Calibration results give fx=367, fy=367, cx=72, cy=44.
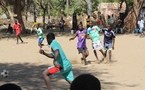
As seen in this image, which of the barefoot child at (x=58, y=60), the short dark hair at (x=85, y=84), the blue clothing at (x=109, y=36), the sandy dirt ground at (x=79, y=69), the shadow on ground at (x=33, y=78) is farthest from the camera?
the blue clothing at (x=109, y=36)

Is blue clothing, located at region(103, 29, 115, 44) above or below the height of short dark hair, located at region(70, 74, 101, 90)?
below

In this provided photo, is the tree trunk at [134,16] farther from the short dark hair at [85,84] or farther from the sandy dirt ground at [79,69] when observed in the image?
the short dark hair at [85,84]

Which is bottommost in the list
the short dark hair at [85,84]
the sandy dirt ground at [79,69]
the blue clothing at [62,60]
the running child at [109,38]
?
the sandy dirt ground at [79,69]

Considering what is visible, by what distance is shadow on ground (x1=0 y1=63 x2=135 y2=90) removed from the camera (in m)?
9.38

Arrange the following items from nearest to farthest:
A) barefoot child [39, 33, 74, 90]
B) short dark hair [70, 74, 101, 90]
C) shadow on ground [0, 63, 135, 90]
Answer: short dark hair [70, 74, 101, 90] < barefoot child [39, 33, 74, 90] < shadow on ground [0, 63, 135, 90]

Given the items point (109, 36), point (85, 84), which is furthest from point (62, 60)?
point (109, 36)

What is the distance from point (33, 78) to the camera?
1063 cm

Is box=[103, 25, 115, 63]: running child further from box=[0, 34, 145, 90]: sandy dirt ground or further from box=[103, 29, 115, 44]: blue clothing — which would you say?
box=[0, 34, 145, 90]: sandy dirt ground

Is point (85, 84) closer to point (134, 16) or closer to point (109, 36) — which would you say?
point (109, 36)

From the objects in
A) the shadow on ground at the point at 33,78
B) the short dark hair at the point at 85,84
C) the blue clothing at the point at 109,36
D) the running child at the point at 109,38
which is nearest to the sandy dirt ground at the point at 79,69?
the shadow on ground at the point at 33,78

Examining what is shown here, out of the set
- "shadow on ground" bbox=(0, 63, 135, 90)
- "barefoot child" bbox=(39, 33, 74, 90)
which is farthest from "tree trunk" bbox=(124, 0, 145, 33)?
"barefoot child" bbox=(39, 33, 74, 90)

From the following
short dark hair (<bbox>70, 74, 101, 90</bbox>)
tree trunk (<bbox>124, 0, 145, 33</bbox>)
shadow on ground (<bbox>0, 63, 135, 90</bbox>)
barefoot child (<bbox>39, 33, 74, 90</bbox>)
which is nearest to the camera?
short dark hair (<bbox>70, 74, 101, 90</bbox>)

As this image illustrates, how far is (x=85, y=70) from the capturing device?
40.4ft

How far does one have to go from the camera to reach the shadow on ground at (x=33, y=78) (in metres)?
9.38
